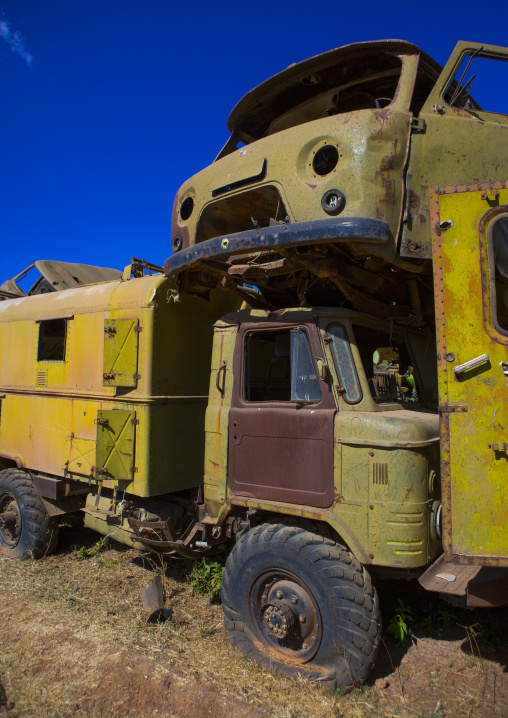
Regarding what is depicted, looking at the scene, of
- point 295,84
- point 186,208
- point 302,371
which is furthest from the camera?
point 186,208

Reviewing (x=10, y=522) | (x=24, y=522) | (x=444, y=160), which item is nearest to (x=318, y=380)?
(x=444, y=160)

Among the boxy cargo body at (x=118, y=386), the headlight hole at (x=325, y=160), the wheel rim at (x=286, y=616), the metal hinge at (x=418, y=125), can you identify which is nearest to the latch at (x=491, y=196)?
the metal hinge at (x=418, y=125)

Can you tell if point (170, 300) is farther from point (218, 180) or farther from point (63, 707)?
point (63, 707)

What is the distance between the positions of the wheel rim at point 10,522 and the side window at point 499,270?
5823 mm

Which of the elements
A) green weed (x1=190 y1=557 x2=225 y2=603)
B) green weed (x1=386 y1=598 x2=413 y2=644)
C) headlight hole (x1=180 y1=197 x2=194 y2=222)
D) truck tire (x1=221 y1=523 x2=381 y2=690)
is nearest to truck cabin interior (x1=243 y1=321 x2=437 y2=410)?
truck tire (x1=221 y1=523 x2=381 y2=690)

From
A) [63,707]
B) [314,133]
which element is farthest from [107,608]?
[314,133]

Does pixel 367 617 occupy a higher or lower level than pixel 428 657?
higher

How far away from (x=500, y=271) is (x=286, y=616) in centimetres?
284

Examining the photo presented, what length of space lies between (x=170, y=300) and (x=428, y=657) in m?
3.87

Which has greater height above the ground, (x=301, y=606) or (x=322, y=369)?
(x=322, y=369)

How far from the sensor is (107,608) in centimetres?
478

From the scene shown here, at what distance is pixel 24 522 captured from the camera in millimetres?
6082

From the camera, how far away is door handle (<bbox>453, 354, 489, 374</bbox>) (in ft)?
10.0

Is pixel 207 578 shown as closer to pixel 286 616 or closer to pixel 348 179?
pixel 286 616
